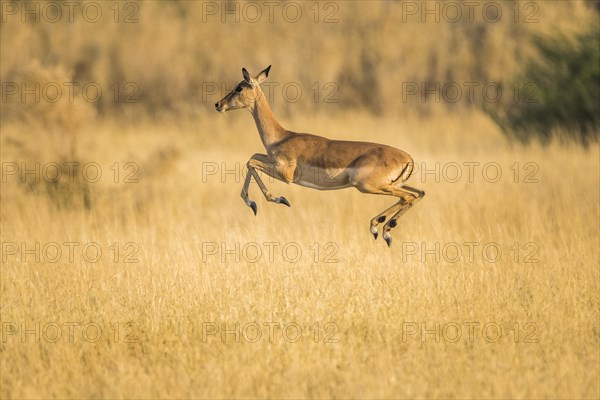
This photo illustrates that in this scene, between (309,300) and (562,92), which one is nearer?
(309,300)

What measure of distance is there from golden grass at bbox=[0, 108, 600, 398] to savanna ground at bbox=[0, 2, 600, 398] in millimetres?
22

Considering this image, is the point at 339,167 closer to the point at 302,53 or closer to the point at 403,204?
the point at 403,204

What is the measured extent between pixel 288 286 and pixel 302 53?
1809 cm

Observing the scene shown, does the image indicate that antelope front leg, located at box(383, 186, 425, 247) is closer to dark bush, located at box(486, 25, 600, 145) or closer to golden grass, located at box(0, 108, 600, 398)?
golden grass, located at box(0, 108, 600, 398)

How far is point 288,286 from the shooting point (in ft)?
29.3

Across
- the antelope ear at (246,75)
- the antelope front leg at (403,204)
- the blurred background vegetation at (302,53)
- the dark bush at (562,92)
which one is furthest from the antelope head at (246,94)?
the blurred background vegetation at (302,53)

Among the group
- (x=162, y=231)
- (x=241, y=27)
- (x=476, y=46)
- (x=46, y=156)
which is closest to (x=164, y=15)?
(x=241, y=27)

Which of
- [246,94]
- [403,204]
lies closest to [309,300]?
[403,204]

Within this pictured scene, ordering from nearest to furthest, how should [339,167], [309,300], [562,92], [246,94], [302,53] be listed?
[309,300] < [339,167] < [246,94] < [562,92] < [302,53]

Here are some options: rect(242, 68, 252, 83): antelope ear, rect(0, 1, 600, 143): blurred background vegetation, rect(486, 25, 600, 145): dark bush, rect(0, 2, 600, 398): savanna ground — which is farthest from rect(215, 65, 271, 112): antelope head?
rect(0, 1, 600, 143): blurred background vegetation

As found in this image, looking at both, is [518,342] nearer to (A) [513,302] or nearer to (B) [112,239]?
(A) [513,302]

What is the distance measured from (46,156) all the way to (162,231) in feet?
9.89

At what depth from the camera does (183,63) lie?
2622cm

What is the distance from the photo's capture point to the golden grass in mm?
6910
